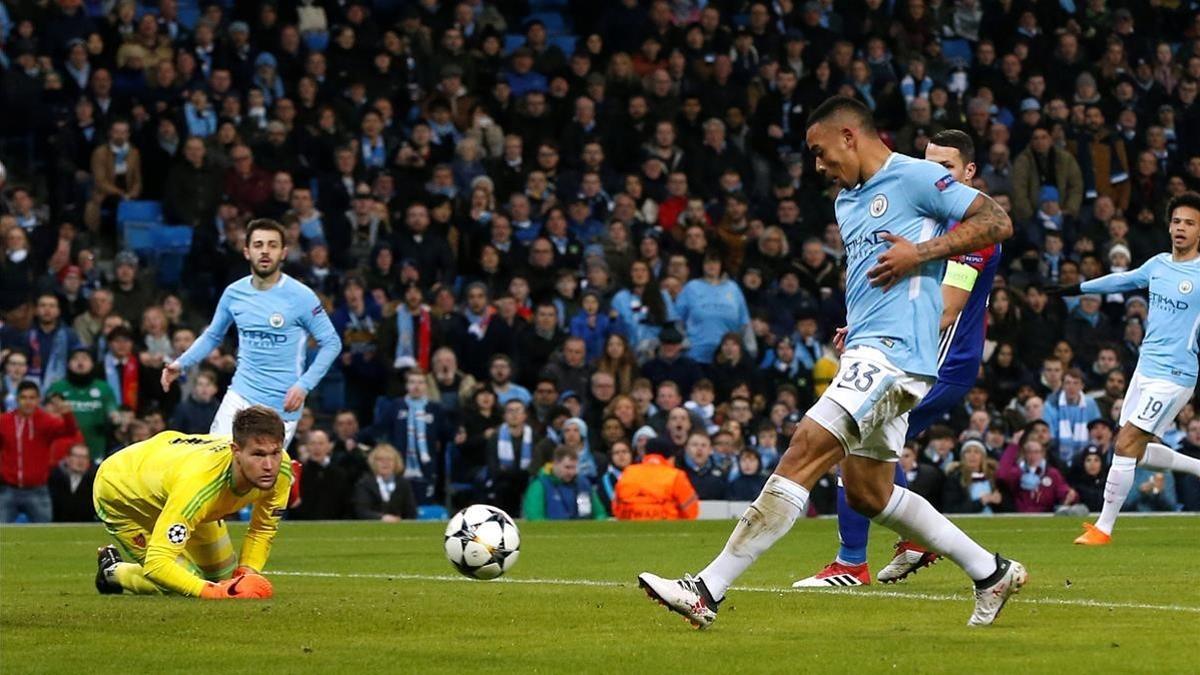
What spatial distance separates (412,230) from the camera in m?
25.4

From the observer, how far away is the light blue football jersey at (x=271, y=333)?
1580 centimetres

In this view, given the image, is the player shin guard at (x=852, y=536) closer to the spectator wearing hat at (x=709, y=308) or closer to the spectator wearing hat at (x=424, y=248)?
the spectator wearing hat at (x=709, y=308)

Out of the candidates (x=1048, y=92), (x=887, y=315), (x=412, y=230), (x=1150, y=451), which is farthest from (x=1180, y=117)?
(x=887, y=315)

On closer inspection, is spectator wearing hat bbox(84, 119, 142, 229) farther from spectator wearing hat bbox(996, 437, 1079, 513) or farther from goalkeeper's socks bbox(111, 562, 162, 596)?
goalkeeper's socks bbox(111, 562, 162, 596)

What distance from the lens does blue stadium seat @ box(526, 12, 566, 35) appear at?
31391 mm

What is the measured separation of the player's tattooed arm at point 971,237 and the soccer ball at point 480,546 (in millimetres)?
3934

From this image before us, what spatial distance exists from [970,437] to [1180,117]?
9.57 m

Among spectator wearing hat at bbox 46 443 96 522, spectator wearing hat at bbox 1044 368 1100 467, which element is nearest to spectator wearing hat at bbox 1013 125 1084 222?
spectator wearing hat at bbox 1044 368 1100 467

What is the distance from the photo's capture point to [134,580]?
11.6m

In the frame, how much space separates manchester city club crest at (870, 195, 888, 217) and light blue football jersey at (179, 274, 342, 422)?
7226mm

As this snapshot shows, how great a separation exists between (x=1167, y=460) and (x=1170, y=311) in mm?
1436

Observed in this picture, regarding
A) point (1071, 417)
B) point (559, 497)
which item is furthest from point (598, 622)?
point (1071, 417)

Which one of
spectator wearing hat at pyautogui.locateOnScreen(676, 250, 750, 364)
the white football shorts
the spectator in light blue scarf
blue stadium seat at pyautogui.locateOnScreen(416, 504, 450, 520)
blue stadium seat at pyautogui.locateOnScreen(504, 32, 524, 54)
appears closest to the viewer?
the white football shorts

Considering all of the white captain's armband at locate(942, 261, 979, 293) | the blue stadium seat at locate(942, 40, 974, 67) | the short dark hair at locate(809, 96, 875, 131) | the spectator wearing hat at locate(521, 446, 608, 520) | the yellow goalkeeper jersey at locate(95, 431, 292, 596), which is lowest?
the spectator wearing hat at locate(521, 446, 608, 520)
